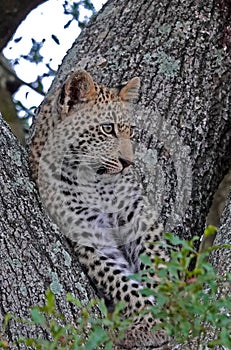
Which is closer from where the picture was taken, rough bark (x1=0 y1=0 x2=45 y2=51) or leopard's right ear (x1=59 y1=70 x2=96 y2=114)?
leopard's right ear (x1=59 y1=70 x2=96 y2=114)

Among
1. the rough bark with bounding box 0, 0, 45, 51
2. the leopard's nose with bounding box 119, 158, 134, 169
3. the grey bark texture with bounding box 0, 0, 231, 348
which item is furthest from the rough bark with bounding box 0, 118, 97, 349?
the rough bark with bounding box 0, 0, 45, 51

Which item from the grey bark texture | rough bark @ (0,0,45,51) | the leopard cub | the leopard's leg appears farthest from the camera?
rough bark @ (0,0,45,51)

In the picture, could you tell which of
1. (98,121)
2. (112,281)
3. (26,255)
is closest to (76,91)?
(98,121)

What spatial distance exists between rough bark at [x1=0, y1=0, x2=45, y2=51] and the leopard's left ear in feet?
5.81

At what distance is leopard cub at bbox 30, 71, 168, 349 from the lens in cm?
509

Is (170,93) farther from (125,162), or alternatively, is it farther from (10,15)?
(10,15)

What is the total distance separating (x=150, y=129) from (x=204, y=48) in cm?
65

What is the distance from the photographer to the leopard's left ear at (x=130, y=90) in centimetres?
554

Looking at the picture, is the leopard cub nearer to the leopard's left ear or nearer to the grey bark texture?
the leopard's left ear

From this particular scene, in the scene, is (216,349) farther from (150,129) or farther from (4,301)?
(150,129)

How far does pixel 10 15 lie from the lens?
709cm

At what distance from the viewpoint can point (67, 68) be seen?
20.1 feet

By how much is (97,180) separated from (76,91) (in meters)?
0.49

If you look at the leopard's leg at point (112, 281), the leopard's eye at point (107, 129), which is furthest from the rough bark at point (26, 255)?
the leopard's eye at point (107, 129)
